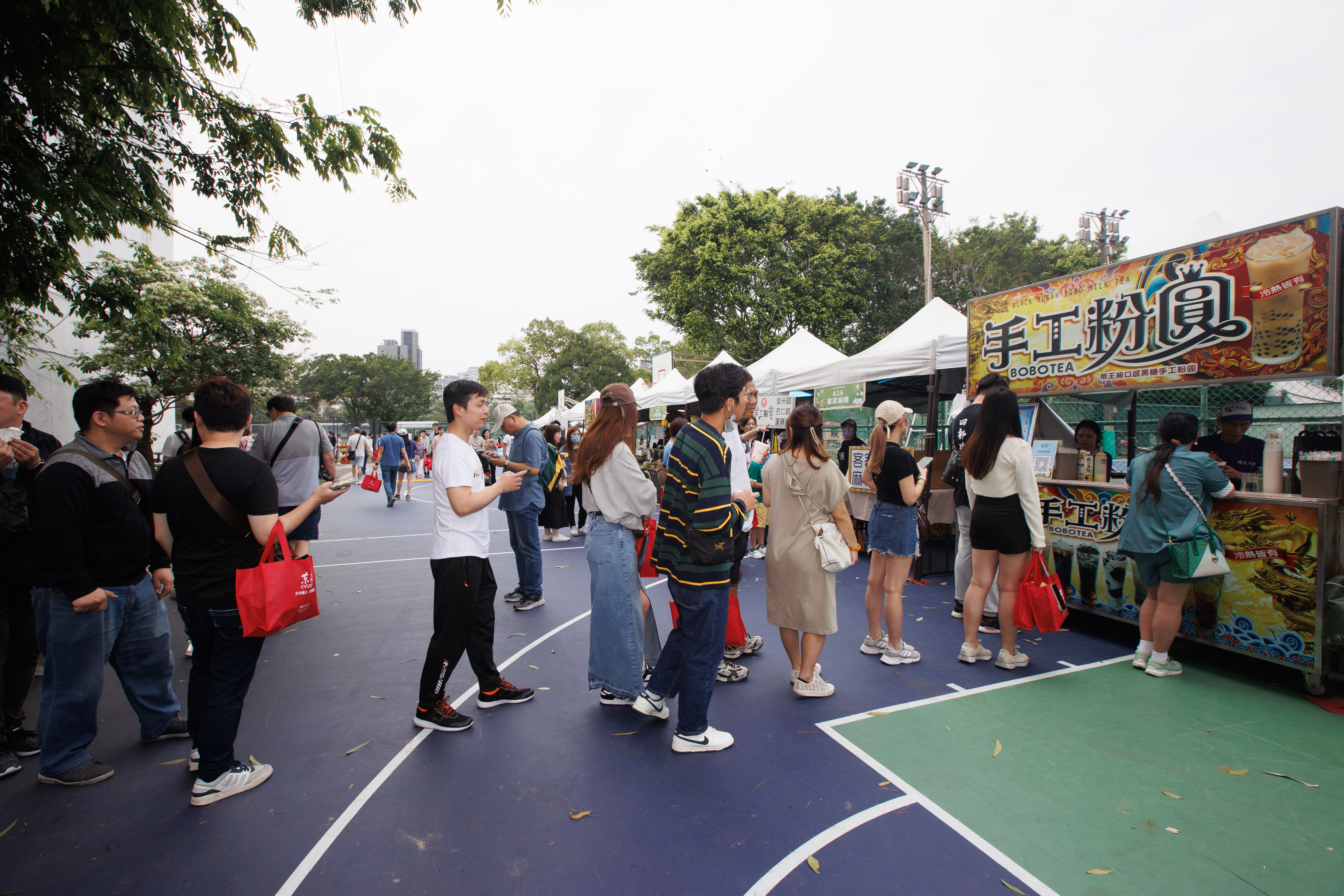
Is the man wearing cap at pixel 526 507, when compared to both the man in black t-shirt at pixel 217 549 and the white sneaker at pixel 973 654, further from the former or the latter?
the white sneaker at pixel 973 654

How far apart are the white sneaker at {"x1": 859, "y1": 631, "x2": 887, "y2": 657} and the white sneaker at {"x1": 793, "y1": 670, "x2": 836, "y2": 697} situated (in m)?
0.80

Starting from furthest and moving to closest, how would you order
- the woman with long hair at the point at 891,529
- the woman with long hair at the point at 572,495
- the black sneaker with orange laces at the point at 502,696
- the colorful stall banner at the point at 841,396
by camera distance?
the woman with long hair at the point at 572,495
the colorful stall banner at the point at 841,396
the woman with long hair at the point at 891,529
the black sneaker with orange laces at the point at 502,696

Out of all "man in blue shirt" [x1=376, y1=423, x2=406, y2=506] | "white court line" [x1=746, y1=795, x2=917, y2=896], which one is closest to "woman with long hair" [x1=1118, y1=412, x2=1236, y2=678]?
"white court line" [x1=746, y1=795, x2=917, y2=896]

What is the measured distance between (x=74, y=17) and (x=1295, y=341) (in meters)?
6.60

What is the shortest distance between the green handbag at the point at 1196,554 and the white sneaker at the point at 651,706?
10.9 ft

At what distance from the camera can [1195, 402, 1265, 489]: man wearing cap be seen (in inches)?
212

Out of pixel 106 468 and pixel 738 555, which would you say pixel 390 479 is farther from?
pixel 738 555

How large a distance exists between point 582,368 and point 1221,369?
39.1 metres

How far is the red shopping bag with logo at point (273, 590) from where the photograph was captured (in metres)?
2.40

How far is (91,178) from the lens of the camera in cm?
344

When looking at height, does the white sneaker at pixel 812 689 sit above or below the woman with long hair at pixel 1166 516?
below

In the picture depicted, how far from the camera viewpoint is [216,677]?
8.33 ft

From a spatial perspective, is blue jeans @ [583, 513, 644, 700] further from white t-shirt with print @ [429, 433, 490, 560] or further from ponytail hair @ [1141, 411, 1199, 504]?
ponytail hair @ [1141, 411, 1199, 504]

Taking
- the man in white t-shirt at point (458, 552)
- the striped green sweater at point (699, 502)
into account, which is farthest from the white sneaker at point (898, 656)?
the man in white t-shirt at point (458, 552)
